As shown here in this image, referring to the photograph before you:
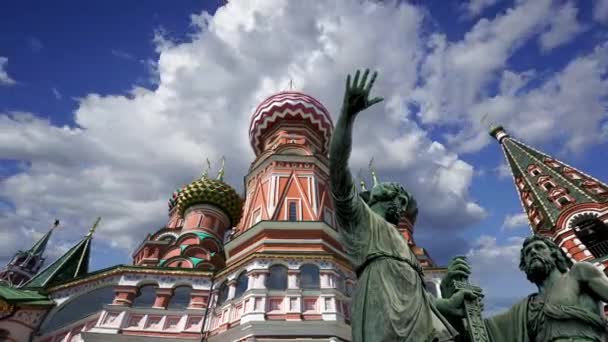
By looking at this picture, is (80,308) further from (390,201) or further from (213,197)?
(390,201)

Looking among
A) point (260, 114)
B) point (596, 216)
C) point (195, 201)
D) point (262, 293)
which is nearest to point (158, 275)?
point (262, 293)

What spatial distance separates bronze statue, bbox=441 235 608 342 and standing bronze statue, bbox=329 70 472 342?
0.35 meters

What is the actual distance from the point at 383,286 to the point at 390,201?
907mm

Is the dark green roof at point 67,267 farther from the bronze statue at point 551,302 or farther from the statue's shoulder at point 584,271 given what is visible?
the statue's shoulder at point 584,271

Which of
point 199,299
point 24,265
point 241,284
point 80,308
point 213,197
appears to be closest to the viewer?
point 241,284

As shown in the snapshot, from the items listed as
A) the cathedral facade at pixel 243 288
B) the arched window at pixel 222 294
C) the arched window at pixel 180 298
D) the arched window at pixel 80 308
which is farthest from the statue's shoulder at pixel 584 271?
the arched window at pixel 80 308

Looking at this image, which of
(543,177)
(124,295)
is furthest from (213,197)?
(543,177)

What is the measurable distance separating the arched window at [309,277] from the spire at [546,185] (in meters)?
16.2

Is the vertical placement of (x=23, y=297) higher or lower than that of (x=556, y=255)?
higher

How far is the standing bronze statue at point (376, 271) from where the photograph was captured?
2400 mm

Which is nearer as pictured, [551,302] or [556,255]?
[551,302]

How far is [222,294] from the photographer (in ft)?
46.9

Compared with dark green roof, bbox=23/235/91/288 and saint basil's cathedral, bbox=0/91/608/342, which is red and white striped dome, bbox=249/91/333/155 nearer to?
saint basil's cathedral, bbox=0/91/608/342

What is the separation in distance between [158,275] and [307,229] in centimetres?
630
